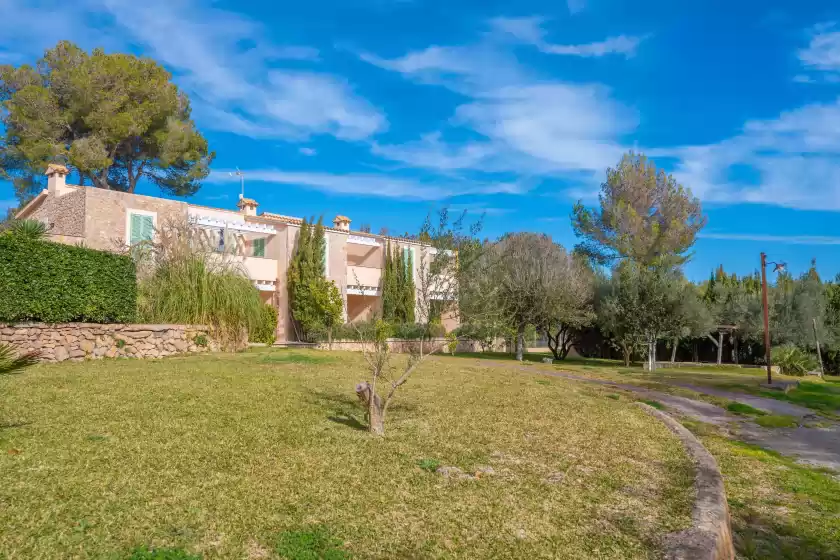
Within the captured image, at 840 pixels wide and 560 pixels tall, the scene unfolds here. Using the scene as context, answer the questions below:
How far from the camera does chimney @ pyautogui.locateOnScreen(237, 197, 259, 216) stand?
29906 millimetres

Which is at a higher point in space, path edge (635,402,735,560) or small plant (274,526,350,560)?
small plant (274,526,350,560)

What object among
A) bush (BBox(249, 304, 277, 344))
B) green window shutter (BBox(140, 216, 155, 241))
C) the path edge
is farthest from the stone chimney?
the path edge

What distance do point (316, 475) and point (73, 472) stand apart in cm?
193

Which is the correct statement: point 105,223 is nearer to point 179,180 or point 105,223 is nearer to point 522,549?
point 179,180

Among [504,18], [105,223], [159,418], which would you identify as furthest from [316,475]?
[105,223]

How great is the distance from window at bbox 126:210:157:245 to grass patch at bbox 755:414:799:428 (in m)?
20.8

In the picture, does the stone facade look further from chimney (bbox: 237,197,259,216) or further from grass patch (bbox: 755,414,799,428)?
chimney (bbox: 237,197,259,216)

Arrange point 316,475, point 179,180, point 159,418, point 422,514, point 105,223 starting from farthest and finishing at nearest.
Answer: point 179,180, point 105,223, point 159,418, point 316,475, point 422,514

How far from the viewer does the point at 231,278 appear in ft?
54.1

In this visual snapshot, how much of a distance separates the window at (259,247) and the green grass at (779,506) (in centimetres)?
2421

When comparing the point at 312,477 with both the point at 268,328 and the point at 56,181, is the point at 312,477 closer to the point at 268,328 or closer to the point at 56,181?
the point at 268,328

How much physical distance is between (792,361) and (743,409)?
49.9 feet

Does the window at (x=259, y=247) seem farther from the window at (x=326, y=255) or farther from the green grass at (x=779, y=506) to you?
the green grass at (x=779, y=506)

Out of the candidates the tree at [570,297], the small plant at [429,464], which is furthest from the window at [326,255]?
the small plant at [429,464]
